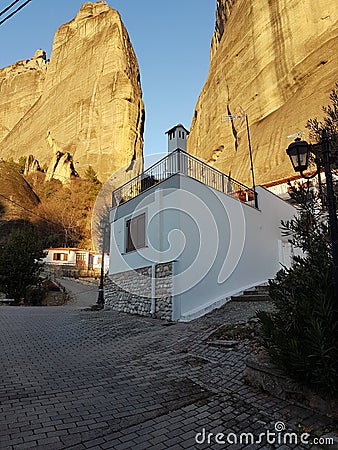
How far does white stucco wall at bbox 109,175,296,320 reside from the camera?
8.45 meters

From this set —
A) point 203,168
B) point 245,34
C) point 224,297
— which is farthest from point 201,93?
point 224,297

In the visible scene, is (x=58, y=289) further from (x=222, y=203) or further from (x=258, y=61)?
(x=258, y=61)

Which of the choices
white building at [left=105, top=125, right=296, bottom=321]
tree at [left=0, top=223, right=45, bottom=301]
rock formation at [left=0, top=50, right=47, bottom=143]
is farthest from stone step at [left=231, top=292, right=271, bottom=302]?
rock formation at [left=0, top=50, right=47, bottom=143]

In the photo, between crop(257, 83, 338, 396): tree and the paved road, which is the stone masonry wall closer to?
crop(257, 83, 338, 396): tree

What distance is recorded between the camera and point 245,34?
3294 cm

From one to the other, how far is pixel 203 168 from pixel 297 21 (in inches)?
1054

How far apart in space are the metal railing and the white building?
33 mm

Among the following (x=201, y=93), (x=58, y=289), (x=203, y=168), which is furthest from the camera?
(x=201, y=93)

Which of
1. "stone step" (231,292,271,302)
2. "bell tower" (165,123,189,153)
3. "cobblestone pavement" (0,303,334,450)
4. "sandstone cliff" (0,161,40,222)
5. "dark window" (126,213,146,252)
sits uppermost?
"sandstone cliff" (0,161,40,222)

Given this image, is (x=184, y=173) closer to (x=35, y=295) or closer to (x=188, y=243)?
(x=188, y=243)

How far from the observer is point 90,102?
57.8 meters

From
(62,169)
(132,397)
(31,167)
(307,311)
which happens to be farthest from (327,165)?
(31,167)

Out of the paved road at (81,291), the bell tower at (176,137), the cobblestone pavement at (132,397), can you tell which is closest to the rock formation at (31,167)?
the paved road at (81,291)

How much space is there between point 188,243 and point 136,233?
2.89m
